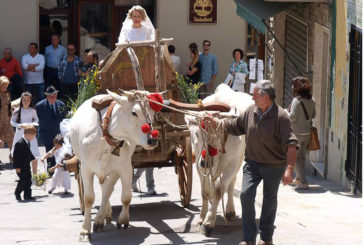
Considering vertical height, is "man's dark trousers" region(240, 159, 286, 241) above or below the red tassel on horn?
below

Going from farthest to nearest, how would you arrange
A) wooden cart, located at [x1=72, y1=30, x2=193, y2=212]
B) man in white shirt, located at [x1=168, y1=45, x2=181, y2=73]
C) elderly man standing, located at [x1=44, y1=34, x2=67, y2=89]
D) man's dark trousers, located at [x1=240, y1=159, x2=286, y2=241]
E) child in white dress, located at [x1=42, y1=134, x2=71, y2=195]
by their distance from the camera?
man in white shirt, located at [x1=168, y1=45, x2=181, y2=73] < elderly man standing, located at [x1=44, y1=34, x2=67, y2=89] < child in white dress, located at [x1=42, y1=134, x2=71, y2=195] < wooden cart, located at [x1=72, y1=30, x2=193, y2=212] < man's dark trousers, located at [x1=240, y1=159, x2=286, y2=241]

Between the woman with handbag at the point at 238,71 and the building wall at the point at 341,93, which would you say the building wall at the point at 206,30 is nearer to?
the woman with handbag at the point at 238,71

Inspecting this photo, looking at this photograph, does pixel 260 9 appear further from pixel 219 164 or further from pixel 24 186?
pixel 219 164

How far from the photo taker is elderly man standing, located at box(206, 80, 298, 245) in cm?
1079

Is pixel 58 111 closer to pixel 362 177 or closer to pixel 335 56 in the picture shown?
pixel 335 56

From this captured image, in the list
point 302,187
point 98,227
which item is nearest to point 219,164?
point 98,227

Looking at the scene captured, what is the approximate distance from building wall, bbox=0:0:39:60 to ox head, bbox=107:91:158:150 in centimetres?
1438

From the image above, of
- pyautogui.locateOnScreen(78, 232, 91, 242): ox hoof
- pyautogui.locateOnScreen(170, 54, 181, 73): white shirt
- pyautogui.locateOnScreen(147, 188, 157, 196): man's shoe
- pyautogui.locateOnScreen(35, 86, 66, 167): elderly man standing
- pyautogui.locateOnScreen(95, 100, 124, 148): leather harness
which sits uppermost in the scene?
pyautogui.locateOnScreen(170, 54, 181, 73): white shirt

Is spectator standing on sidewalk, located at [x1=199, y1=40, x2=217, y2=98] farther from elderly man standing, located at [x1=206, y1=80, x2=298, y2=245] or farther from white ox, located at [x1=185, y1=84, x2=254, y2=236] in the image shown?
elderly man standing, located at [x1=206, y1=80, x2=298, y2=245]

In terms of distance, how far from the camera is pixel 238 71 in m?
24.9

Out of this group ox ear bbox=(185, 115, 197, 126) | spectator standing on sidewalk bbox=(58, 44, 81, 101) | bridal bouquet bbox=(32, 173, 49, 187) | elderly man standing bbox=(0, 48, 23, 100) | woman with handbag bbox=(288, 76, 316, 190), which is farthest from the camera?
elderly man standing bbox=(0, 48, 23, 100)

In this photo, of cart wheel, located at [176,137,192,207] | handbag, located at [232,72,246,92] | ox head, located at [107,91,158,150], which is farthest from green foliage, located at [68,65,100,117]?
handbag, located at [232,72,246,92]

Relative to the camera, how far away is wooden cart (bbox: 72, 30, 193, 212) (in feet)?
43.3

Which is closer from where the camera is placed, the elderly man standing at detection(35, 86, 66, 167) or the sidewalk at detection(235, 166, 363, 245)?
the sidewalk at detection(235, 166, 363, 245)
